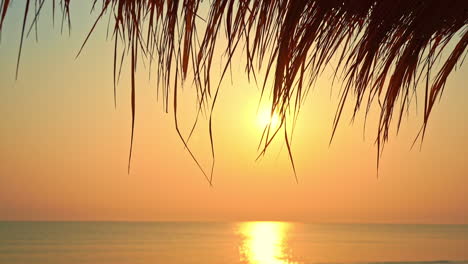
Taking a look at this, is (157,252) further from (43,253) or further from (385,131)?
(385,131)

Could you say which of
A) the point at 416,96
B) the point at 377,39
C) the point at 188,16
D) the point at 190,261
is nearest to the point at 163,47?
the point at 188,16

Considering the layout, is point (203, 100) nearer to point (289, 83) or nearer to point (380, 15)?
point (289, 83)

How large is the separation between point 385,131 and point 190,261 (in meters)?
26.3

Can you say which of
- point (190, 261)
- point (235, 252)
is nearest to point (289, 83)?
point (190, 261)

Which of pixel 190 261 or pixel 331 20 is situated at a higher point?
pixel 331 20

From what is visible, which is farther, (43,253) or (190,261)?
(43,253)

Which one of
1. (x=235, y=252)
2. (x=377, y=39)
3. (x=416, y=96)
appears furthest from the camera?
(x=235, y=252)

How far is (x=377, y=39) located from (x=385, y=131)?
0.14 meters

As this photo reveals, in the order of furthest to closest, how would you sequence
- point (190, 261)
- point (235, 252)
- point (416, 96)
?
1. point (235, 252)
2. point (190, 261)
3. point (416, 96)

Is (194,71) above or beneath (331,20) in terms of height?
beneath

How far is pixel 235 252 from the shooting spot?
33844 millimetres

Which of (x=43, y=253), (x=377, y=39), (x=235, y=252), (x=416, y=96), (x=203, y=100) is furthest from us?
(x=235, y=252)

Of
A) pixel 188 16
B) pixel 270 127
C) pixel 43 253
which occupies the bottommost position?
pixel 43 253

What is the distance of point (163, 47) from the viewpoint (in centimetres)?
71
